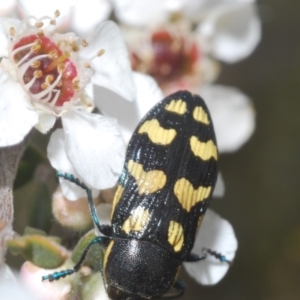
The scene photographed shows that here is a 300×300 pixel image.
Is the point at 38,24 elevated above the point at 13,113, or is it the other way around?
the point at 38,24

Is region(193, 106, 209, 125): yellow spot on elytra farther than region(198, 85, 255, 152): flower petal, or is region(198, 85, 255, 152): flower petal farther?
region(198, 85, 255, 152): flower petal

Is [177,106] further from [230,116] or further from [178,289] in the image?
[230,116]

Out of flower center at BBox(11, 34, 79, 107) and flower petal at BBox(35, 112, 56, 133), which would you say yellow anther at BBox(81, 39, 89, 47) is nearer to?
flower center at BBox(11, 34, 79, 107)

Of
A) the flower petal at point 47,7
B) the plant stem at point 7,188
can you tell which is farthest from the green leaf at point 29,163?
the flower petal at point 47,7

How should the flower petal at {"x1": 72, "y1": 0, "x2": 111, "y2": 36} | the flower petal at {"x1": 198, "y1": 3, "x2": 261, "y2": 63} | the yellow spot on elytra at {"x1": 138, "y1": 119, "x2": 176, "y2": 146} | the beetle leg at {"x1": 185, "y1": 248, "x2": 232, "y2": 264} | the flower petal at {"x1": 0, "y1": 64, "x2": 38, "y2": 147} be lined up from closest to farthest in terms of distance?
the flower petal at {"x1": 0, "y1": 64, "x2": 38, "y2": 147} → the yellow spot on elytra at {"x1": 138, "y1": 119, "x2": 176, "y2": 146} → the beetle leg at {"x1": 185, "y1": 248, "x2": 232, "y2": 264} → the flower petal at {"x1": 72, "y1": 0, "x2": 111, "y2": 36} → the flower petal at {"x1": 198, "y1": 3, "x2": 261, "y2": 63}

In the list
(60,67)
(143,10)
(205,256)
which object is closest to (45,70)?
(60,67)

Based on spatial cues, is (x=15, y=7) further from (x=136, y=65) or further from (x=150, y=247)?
(x=150, y=247)

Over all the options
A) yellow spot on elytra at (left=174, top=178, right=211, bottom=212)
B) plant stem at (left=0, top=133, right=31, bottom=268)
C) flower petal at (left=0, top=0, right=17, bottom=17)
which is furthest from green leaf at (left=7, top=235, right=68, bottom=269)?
flower petal at (left=0, top=0, right=17, bottom=17)
